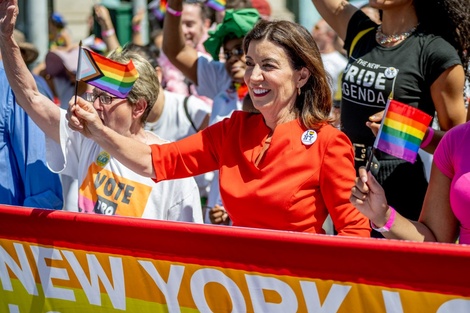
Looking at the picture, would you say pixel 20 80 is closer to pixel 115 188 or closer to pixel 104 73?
pixel 104 73

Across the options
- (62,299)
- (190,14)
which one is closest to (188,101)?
(190,14)

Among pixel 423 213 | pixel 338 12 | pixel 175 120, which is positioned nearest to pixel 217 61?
pixel 175 120

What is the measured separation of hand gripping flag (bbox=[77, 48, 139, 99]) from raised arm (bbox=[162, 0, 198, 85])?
7.14 feet

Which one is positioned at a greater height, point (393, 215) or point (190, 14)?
point (393, 215)

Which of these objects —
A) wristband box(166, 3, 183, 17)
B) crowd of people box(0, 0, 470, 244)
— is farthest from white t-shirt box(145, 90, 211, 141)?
crowd of people box(0, 0, 470, 244)

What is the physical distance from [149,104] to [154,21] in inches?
217

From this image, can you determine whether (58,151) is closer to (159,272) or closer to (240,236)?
(159,272)

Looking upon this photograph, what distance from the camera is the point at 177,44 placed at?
19.6 ft

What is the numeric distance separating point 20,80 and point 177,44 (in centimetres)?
218

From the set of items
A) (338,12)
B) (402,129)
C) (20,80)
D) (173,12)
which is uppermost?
(402,129)

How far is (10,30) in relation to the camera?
3.85 meters

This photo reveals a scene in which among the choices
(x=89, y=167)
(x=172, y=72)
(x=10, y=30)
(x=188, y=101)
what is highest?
(x=10, y=30)

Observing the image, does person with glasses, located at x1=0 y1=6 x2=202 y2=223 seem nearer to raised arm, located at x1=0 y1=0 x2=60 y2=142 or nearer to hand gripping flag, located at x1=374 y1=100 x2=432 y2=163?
raised arm, located at x1=0 y1=0 x2=60 y2=142

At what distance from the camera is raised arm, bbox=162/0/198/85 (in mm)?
5781
